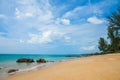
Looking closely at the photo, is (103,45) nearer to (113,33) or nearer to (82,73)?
(113,33)

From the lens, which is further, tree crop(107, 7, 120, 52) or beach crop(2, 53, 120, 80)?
tree crop(107, 7, 120, 52)

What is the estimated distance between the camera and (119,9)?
39188 millimetres

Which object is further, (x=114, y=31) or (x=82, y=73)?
(x=114, y=31)

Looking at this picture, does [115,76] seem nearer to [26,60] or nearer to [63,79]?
[63,79]

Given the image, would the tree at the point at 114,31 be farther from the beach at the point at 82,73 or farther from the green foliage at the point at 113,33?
the beach at the point at 82,73

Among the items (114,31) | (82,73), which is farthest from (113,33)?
(82,73)

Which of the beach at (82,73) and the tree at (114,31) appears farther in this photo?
the tree at (114,31)

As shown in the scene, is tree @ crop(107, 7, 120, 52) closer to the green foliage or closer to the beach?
the green foliage

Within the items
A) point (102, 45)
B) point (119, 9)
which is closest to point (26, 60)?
point (102, 45)

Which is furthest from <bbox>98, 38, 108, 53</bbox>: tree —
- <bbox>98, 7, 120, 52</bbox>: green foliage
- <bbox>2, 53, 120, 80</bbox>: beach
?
<bbox>2, 53, 120, 80</bbox>: beach

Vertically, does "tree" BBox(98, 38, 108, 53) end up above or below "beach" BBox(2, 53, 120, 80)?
above

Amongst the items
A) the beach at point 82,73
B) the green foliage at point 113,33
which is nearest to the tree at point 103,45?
the green foliage at point 113,33

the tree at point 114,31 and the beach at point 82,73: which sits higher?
the tree at point 114,31

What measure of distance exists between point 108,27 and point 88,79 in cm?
3650
